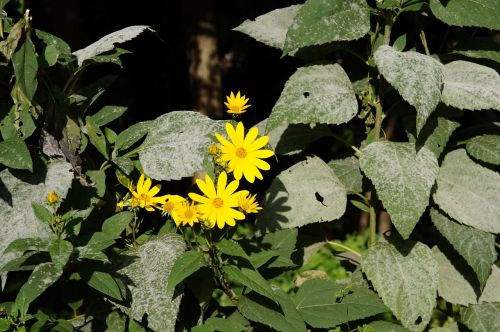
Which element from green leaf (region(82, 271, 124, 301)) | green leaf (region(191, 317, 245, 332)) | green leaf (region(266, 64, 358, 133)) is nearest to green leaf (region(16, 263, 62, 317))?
green leaf (region(82, 271, 124, 301))

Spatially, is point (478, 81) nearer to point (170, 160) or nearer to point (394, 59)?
point (394, 59)

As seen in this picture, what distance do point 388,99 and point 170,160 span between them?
93cm

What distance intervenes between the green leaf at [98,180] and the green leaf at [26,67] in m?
0.35

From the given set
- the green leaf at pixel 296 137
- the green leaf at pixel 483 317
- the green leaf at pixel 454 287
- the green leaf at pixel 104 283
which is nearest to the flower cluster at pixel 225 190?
the green leaf at pixel 104 283

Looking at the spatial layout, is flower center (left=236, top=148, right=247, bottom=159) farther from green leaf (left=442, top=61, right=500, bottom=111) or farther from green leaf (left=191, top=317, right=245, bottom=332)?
green leaf (left=442, top=61, right=500, bottom=111)

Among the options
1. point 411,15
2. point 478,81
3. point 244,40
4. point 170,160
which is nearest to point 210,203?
point 170,160

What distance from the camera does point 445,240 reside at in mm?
2516

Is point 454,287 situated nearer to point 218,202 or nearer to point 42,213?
point 218,202

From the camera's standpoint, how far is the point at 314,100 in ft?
7.16

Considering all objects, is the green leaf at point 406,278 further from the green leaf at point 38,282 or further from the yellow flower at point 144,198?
the green leaf at point 38,282

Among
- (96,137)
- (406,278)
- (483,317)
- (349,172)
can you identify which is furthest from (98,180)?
(483,317)

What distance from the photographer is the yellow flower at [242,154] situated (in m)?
1.79

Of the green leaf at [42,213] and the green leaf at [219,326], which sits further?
the green leaf at [219,326]

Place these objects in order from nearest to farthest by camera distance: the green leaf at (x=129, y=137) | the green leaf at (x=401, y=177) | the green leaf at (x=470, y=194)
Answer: the green leaf at (x=401, y=177) < the green leaf at (x=129, y=137) < the green leaf at (x=470, y=194)
